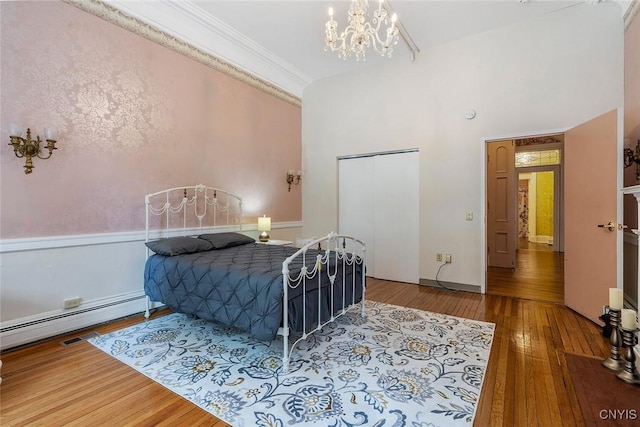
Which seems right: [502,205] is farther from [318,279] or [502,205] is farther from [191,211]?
[191,211]

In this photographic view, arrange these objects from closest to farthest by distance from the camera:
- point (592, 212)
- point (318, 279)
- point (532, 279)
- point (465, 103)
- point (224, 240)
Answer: point (318, 279)
point (592, 212)
point (224, 240)
point (465, 103)
point (532, 279)

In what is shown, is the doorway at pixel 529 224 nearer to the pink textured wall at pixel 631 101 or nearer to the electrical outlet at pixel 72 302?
the pink textured wall at pixel 631 101

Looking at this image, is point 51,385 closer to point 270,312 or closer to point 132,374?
point 132,374

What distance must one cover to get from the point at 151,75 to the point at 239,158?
1480 mm

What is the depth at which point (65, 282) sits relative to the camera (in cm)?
271

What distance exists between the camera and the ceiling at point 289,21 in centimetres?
337

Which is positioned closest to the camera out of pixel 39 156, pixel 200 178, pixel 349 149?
pixel 39 156

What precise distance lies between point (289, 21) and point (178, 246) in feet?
10.1

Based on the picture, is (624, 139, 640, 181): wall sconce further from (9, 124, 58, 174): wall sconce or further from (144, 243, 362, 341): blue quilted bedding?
(9, 124, 58, 174): wall sconce

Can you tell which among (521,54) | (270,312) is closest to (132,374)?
(270,312)

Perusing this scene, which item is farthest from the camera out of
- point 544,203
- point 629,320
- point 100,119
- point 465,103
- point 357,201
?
point 544,203

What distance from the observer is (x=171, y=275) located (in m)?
2.75

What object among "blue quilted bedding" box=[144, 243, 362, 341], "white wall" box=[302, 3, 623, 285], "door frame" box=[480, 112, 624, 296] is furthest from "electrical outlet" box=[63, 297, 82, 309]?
"door frame" box=[480, 112, 624, 296]

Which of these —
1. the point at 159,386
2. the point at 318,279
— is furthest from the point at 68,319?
the point at 318,279
